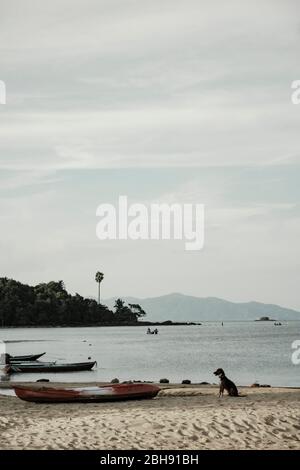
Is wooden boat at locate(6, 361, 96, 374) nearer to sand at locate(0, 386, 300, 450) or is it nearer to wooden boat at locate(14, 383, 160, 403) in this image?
wooden boat at locate(14, 383, 160, 403)

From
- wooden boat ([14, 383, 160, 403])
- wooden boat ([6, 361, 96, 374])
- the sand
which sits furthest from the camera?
wooden boat ([6, 361, 96, 374])

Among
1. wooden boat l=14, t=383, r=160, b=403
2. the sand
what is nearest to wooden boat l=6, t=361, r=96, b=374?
wooden boat l=14, t=383, r=160, b=403

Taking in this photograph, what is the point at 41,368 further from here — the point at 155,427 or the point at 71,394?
the point at 155,427

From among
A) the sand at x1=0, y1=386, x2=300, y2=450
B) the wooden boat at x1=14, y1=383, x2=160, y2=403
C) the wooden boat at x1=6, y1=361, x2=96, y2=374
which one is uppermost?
the wooden boat at x1=14, y1=383, x2=160, y2=403

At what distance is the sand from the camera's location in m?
23.3

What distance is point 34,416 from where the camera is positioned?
28656mm

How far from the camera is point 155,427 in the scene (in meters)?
25.1

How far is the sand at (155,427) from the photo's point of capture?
76.5 feet

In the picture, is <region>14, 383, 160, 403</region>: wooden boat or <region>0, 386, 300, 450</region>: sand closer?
<region>0, 386, 300, 450</region>: sand

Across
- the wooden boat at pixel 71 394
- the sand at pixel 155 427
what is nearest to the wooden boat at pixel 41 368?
the wooden boat at pixel 71 394

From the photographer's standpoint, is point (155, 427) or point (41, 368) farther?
point (41, 368)

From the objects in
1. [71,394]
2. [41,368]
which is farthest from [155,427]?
[41,368]
